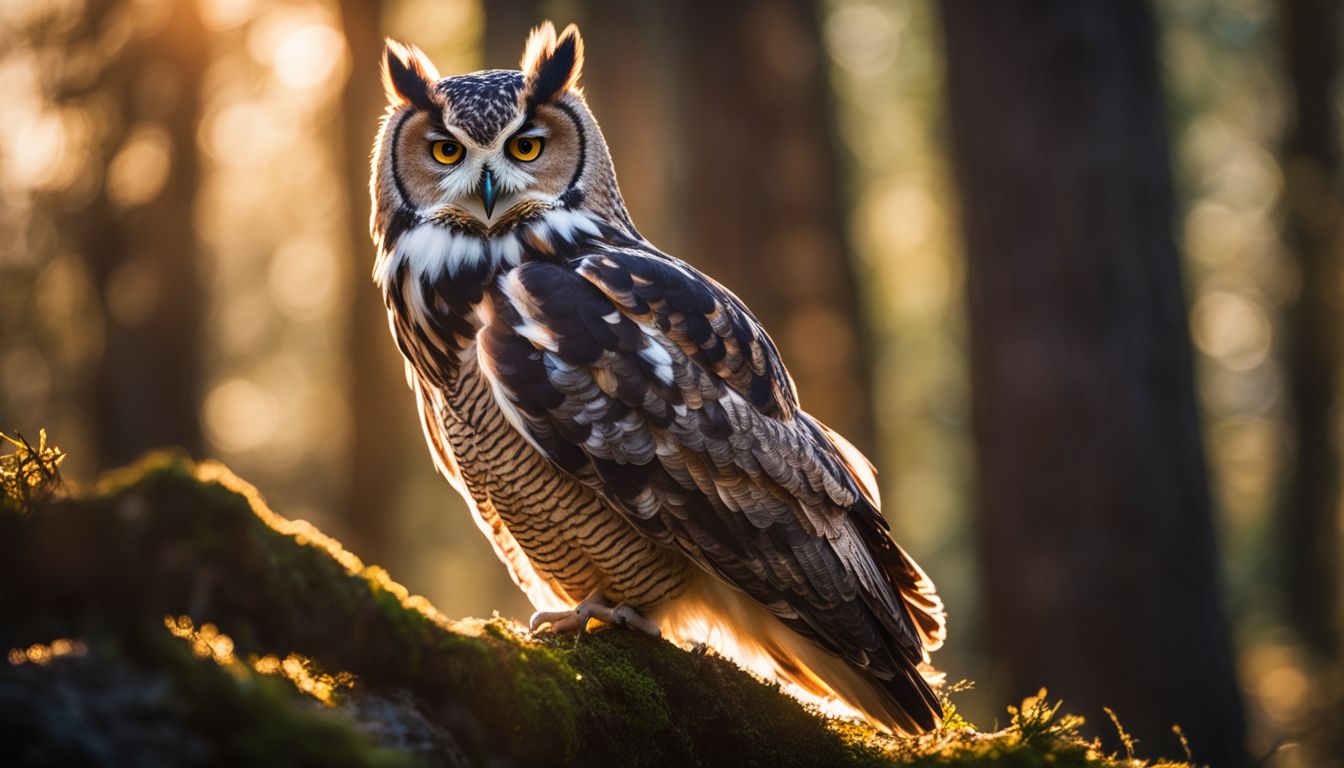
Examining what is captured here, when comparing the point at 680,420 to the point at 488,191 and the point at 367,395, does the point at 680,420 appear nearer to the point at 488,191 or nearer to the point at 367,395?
the point at 488,191

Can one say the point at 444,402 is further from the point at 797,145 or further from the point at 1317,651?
the point at 1317,651

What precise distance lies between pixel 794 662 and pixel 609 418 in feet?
3.82

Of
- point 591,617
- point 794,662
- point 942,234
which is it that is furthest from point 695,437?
point 942,234

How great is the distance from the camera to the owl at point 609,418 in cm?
353

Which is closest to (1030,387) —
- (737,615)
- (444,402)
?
(737,615)

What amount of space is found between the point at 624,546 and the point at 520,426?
52 centimetres

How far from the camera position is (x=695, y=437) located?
359 centimetres

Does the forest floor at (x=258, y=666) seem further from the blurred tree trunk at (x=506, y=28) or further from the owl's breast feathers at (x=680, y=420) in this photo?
the blurred tree trunk at (x=506, y=28)

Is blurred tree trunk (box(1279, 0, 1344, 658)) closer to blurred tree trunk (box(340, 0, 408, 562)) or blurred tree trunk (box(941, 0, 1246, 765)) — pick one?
blurred tree trunk (box(941, 0, 1246, 765))

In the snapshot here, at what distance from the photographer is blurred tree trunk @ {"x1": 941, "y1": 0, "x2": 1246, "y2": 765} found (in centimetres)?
629

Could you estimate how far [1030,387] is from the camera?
21.8 ft

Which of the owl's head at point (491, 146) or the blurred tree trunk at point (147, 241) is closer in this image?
the owl's head at point (491, 146)

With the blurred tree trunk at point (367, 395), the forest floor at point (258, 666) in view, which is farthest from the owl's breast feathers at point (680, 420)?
the blurred tree trunk at point (367, 395)

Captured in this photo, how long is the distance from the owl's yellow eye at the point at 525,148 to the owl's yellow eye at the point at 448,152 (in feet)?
0.57
